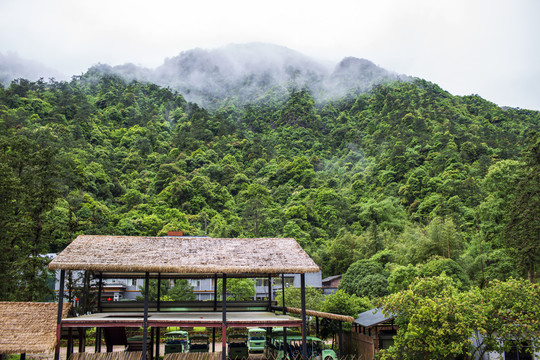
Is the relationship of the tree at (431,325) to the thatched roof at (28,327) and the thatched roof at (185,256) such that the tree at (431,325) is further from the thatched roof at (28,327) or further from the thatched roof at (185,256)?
the thatched roof at (28,327)

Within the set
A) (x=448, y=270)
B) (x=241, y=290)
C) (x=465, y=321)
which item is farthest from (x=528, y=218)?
(x=241, y=290)

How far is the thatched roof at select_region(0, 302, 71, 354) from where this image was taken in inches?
536

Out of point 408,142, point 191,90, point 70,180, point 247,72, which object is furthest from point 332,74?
point 70,180

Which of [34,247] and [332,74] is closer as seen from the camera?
[34,247]

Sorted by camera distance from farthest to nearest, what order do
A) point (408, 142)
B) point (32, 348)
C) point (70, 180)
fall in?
1. point (408, 142)
2. point (70, 180)
3. point (32, 348)

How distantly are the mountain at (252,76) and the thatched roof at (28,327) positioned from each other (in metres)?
120

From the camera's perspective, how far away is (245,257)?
15.1 m

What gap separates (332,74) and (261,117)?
2684 inches

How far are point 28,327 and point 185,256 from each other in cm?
532

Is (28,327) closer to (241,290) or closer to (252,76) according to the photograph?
(241,290)

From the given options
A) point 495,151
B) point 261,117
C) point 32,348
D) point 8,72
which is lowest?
point 32,348

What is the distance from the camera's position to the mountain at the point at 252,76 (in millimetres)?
146125

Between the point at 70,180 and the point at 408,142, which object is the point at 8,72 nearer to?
the point at 70,180

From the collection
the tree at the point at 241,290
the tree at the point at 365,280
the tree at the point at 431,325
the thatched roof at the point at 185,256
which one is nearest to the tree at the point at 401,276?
the tree at the point at 365,280
